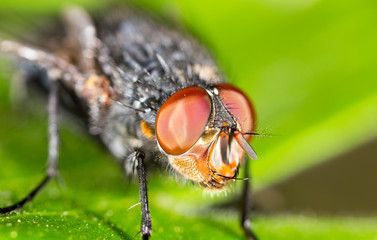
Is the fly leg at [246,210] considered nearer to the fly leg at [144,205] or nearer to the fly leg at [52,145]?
the fly leg at [144,205]

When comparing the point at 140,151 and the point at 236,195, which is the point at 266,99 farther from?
the point at 140,151

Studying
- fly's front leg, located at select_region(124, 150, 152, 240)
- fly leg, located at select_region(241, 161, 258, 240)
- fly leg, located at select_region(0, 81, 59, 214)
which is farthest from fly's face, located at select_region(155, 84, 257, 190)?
fly leg, located at select_region(0, 81, 59, 214)

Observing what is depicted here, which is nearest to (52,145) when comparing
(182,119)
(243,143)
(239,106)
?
(182,119)

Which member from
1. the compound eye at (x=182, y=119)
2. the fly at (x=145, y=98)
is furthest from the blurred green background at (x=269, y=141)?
the compound eye at (x=182, y=119)

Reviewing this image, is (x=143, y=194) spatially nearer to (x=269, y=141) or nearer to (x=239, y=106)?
(x=239, y=106)

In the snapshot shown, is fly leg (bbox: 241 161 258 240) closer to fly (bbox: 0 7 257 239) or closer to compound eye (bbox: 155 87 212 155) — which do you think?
fly (bbox: 0 7 257 239)

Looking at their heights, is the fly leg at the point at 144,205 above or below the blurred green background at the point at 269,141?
below
